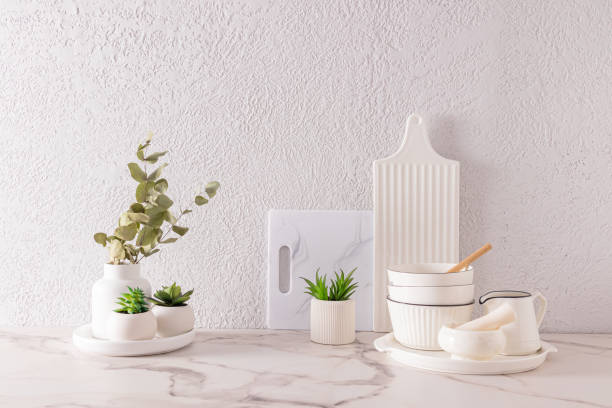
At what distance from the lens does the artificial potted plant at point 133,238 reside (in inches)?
39.4

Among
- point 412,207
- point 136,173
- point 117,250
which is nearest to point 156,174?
point 136,173

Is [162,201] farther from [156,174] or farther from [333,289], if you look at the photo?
[333,289]

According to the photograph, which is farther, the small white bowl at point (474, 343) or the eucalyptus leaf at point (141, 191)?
the eucalyptus leaf at point (141, 191)

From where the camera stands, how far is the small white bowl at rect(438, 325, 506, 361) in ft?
2.79

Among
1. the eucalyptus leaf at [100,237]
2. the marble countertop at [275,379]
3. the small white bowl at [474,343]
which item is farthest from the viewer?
the eucalyptus leaf at [100,237]

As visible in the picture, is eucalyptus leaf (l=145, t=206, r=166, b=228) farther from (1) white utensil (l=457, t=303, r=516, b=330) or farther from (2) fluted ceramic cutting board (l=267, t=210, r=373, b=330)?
(1) white utensil (l=457, t=303, r=516, b=330)

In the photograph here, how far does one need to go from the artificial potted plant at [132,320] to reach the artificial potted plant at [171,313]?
0.10 feet

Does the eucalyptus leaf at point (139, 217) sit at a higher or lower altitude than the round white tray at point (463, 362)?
higher

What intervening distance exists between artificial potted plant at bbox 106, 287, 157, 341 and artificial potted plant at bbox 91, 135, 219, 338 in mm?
39

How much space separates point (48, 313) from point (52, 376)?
0.38 metres

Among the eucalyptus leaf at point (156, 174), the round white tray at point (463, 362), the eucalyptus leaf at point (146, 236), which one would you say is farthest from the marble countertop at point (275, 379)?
the eucalyptus leaf at point (156, 174)

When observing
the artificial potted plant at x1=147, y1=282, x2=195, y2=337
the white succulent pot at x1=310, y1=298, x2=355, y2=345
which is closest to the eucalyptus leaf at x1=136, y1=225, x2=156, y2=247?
the artificial potted plant at x1=147, y1=282, x2=195, y2=337

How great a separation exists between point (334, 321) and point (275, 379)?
0.75 ft

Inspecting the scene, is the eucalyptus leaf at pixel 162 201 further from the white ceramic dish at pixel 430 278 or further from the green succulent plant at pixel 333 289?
the white ceramic dish at pixel 430 278
